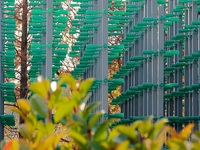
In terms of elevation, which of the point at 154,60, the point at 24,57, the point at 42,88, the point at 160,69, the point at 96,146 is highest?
the point at 24,57

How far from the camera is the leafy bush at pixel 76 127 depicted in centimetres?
124

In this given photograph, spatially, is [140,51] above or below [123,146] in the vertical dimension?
above

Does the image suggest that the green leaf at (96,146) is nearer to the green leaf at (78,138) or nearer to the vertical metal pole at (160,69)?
the green leaf at (78,138)

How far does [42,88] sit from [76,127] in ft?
0.34

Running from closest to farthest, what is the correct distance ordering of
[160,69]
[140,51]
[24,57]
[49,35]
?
[49,35] → [160,69] → [140,51] → [24,57]

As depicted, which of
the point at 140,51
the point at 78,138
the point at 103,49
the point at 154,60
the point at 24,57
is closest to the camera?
the point at 78,138

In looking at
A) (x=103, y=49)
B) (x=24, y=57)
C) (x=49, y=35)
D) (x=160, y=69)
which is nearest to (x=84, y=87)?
(x=49, y=35)

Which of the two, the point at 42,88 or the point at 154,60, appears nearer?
the point at 42,88

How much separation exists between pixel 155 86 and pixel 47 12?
2.66m

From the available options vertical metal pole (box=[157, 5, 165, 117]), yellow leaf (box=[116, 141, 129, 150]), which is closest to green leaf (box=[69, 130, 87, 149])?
yellow leaf (box=[116, 141, 129, 150])

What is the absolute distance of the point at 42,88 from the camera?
1.33 metres

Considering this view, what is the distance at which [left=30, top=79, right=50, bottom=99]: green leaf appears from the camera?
1315mm

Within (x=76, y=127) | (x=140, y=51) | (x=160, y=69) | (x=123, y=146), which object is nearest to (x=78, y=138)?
(x=76, y=127)

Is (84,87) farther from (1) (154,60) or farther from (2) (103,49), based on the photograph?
(1) (154,60)
